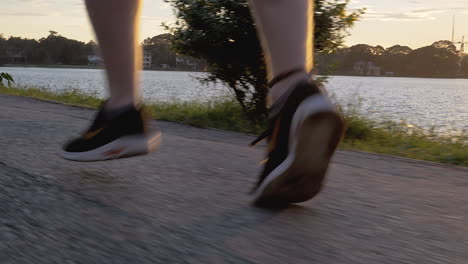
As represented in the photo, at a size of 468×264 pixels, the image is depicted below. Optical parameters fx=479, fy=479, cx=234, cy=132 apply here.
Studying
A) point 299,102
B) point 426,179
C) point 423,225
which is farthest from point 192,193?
point 426,179

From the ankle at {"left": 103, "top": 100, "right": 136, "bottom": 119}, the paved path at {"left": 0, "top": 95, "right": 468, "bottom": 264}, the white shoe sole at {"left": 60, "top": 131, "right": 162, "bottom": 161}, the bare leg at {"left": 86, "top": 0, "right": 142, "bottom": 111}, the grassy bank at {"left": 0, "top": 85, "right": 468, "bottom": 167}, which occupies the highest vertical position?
the bare leg at {"left": 86, "top": 0, "right": 142, "bottom": 111}

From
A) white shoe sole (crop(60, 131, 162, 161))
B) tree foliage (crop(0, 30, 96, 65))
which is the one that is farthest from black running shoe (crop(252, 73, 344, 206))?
tree foliage (crop(0, 30, 96, 65))

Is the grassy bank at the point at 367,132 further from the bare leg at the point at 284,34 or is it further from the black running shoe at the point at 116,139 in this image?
the bare leg at the point at 284,34

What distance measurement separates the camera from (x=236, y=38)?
5.98 meters

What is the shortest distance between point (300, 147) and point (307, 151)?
2cm

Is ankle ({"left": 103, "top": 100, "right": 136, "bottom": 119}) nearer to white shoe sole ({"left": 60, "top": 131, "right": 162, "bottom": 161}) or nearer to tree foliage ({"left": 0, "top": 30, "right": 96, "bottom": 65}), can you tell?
white shoe sole ({"left": 60, "top": 131, "right": 162, "bottom": 161})

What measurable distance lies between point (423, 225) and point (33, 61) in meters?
49.0

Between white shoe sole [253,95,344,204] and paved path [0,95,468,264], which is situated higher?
white shoe sole [253,95,344,204]

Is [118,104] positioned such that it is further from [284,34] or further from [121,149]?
[284,34]

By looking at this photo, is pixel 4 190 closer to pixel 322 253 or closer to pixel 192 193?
pixel 192 193

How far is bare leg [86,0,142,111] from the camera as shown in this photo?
1.70 meters

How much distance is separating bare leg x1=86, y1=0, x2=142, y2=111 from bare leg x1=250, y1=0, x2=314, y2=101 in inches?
19.6

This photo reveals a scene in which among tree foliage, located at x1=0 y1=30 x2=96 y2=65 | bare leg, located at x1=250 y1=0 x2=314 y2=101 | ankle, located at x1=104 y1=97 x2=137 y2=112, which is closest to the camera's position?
bare leg, located at x1=250 y1=0 x2=314 y2=101

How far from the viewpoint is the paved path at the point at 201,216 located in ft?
3.56
